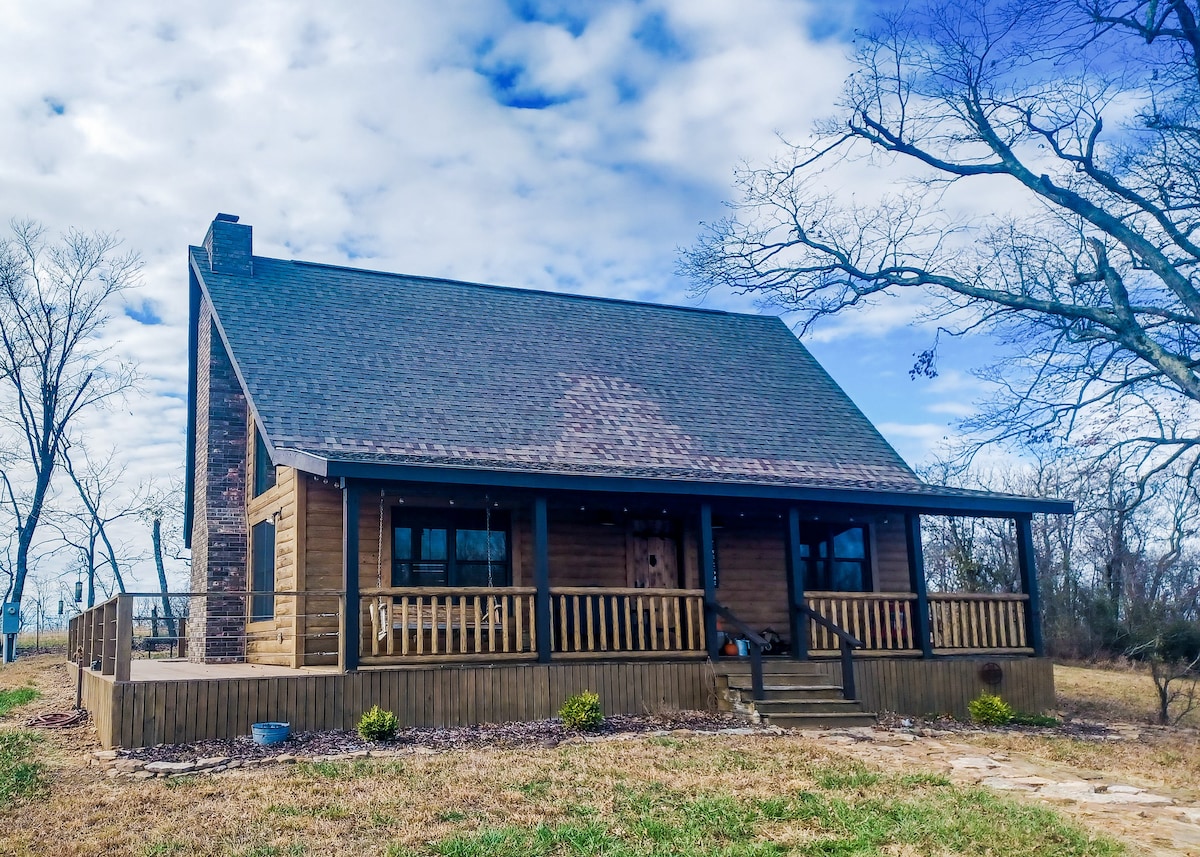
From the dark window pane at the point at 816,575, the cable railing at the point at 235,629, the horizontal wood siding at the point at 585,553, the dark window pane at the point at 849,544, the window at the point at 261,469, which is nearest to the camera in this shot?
the cable railing at the point at 235,629

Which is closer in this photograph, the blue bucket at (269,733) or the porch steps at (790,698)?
the blue bucket at (269,733)

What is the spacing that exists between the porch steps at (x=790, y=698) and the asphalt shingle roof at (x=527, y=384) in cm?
258

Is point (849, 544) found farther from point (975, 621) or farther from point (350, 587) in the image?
point (350, 587)

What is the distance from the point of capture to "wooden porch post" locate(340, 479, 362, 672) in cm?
1192

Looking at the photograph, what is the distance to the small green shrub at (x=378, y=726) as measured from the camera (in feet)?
36.1

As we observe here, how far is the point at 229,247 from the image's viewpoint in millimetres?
17703

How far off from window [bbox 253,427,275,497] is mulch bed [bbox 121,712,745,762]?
18.8 ft

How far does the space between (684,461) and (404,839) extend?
30.9ft

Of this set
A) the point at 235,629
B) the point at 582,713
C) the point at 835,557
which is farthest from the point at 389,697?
the point at 835,557

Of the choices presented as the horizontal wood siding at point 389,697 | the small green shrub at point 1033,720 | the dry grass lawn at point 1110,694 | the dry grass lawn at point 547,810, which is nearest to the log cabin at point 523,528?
the horizontal wood siding at point 389,697

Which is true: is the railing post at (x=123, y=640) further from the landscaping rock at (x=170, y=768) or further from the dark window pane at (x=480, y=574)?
the dark window pane at (x=480, y=574)

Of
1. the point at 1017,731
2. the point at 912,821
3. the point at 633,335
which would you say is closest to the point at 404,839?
the point at 912,821

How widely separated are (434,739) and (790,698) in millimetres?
4530

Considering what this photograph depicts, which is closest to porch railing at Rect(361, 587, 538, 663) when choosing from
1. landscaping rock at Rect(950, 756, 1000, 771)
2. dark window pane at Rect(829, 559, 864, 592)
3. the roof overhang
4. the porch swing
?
the porch swing
